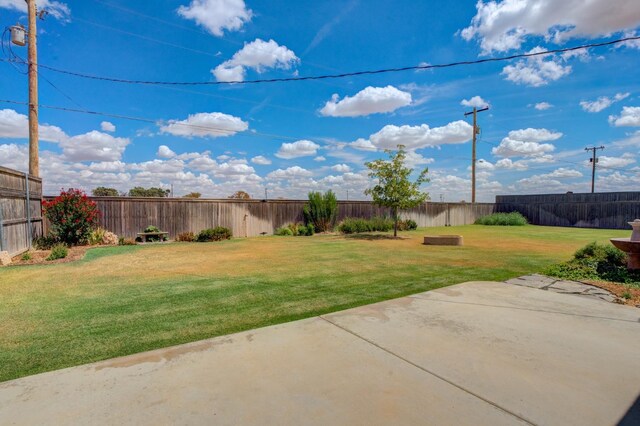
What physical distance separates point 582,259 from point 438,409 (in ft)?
23.9

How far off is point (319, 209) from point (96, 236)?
9617mm

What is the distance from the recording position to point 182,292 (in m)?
4.97

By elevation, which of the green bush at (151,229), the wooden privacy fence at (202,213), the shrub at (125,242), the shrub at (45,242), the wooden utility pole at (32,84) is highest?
the wooden utility pole at (32,84)

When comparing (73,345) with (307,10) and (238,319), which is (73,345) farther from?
(307,10)

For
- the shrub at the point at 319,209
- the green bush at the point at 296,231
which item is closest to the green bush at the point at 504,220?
the shrub at the point at 319,209

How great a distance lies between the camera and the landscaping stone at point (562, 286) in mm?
4716

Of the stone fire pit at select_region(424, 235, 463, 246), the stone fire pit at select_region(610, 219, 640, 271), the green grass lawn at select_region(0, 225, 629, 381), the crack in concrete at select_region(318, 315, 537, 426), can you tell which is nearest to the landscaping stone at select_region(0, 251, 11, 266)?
the green grass lawn at select_region(0, 225, 629, 381)

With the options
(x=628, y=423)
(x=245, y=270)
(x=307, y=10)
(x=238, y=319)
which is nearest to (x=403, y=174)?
(x=307, y=10)

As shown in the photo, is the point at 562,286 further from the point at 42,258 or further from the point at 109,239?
the point at 109,239

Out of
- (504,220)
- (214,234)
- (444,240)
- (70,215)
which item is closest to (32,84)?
(70,215)

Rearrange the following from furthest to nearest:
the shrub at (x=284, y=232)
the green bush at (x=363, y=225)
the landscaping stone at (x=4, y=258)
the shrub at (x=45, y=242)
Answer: the green bush at (x=363, y=225), the shrub at (x=284, y=232), the shrub at (x=45, y=242), the landscaping stone at (x=4, y=258)

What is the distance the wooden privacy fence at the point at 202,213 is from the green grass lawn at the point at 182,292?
3936mm

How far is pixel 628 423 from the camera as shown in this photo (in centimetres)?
189

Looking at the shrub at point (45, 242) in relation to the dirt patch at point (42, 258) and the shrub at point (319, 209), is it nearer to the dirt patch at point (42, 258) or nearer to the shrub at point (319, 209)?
the dirt patch at point (42, 258)
